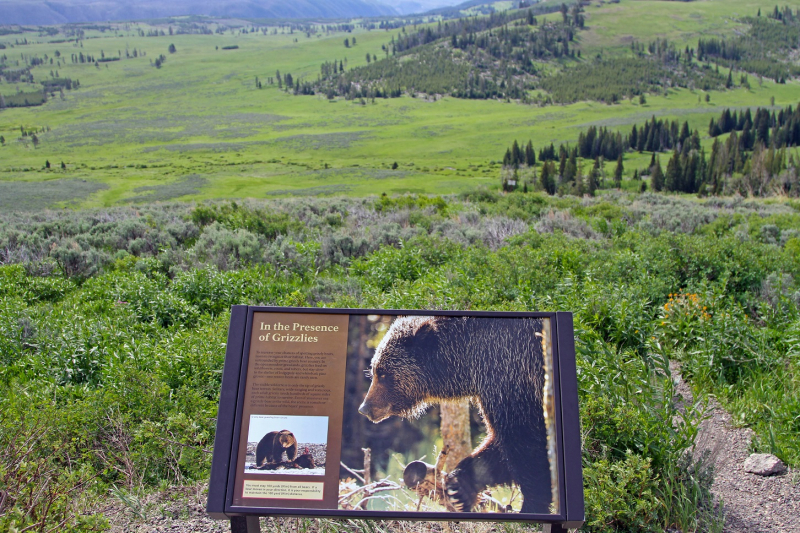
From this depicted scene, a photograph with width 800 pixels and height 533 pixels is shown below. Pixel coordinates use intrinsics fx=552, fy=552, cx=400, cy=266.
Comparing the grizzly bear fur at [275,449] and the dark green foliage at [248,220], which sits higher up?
the grizzly bear fur at [275,449]

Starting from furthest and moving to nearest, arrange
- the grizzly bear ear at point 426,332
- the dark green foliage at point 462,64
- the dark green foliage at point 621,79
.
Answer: the dark green foliage at point 462,64 → the dark green foliage at point 621,79 → the grizzly bear ear at point 426,332

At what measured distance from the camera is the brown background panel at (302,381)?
2.70 meters

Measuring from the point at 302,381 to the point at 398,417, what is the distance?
1.76 feet

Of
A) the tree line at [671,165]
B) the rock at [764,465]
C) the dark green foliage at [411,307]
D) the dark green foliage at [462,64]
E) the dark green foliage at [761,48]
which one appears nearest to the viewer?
the dark green foliage at [411,307]

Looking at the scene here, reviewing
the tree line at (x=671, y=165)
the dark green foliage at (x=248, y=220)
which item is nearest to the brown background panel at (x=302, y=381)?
the dark green foliage at (x=248, y=220)

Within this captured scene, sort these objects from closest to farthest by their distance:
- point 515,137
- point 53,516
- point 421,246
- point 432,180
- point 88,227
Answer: point 53,516 → point 421,246 → point 88,227 → point 432,180 → point 515,137

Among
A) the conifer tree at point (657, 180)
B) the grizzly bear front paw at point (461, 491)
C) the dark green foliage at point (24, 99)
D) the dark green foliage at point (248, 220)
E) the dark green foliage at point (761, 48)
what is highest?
the dark green foliage at point (761, 48)

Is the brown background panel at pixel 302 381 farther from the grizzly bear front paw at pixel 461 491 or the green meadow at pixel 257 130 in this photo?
the green meadow at pixel 257 130

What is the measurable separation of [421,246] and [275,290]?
2.74 metres

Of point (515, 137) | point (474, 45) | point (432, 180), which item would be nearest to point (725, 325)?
point (432, 180)

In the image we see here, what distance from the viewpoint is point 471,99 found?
10219cm

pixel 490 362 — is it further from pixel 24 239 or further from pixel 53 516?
pixel 24 239

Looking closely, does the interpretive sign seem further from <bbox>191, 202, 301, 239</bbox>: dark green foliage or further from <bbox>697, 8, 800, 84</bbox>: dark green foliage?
<bbox>697, 8, 800, 84</bbox>: dark green foliage

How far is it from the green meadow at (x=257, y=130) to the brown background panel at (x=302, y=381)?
96.2 feet
